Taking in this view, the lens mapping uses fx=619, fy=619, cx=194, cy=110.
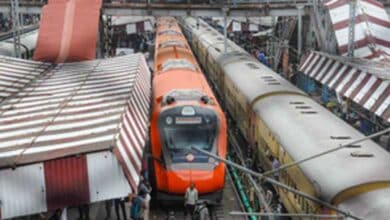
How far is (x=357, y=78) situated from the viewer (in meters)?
20.0

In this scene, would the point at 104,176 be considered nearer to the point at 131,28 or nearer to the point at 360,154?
the point at 360,154

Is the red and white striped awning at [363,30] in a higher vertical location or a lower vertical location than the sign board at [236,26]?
higher

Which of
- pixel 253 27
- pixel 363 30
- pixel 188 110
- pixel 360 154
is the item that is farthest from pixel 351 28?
pixel 253 27

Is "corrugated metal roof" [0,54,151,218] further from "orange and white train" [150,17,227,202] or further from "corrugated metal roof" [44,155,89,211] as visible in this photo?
"orange and white train" [150,17,227,202]

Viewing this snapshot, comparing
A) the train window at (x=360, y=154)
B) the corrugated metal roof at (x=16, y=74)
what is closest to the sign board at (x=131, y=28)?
the corrugated metal roof at (x=16, y=74)

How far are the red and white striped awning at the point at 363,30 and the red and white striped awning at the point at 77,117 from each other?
813 centimetres

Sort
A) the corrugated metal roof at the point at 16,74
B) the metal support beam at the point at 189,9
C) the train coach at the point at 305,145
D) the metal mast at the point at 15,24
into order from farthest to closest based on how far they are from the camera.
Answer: the metal support beam at the point at 189,9 → the metal mast at the point at 15,24 → the corrugated metal roof at the point at 16,74 → the train coach at the point at 305,145

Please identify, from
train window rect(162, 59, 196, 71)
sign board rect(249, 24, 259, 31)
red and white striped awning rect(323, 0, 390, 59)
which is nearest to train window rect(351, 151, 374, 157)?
train window rect(162, 59, 196, 71)

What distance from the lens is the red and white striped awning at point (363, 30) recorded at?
2359cm

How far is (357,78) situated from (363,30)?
4834 mm

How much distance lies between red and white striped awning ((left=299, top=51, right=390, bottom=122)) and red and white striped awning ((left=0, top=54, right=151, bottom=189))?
259 inches

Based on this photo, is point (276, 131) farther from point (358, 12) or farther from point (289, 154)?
point (358, 12)

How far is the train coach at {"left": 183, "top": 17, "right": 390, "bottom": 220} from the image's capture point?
37.6 feet

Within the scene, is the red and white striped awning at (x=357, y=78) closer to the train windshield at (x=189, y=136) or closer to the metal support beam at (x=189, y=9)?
the train windshield at (x=189, y=136)
